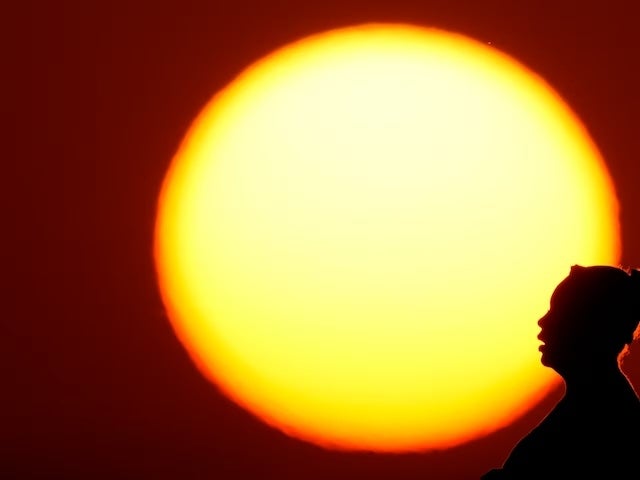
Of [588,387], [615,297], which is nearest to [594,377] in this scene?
[588,387]

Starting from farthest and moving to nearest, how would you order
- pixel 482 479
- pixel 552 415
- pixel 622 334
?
pixel 622 334, pixel 552 415, pixel 482 479

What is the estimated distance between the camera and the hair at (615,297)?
1.57 m

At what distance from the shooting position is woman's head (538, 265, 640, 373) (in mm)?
1558

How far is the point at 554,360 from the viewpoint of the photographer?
62.4 inches

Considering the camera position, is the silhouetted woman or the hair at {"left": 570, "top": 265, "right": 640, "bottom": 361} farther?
the hair at {"left": 570, "top": 265, "right": 640, "bottom": 361}

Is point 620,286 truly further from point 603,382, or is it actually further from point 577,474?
point 577,474

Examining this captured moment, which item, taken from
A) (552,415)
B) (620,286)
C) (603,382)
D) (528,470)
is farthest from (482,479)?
(620,286)

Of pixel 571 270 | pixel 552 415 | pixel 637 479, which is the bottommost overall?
pixel 637 479

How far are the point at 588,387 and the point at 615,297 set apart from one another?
0.17 m

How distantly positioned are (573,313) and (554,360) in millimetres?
94

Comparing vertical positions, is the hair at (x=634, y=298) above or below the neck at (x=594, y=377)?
above

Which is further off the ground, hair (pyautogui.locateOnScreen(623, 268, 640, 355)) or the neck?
hair (pyautogui.locateOnScreen(623, 268, 640, 355))

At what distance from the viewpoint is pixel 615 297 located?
1.60m

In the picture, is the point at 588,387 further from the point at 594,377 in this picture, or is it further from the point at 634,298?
the point at 634,298
